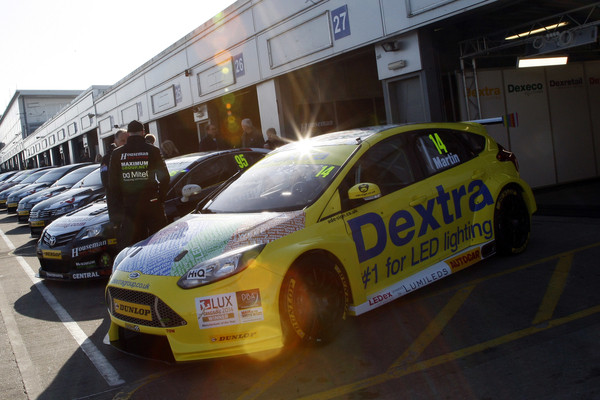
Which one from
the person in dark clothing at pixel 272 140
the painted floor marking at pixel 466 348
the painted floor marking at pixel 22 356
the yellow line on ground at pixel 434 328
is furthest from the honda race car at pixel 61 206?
the painted floor marking at pixel 466 348

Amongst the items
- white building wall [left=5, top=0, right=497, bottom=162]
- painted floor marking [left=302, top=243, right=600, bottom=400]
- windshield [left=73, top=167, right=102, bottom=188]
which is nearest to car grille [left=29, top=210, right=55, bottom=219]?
windshield [left=73, top=167, right=102, bottom=188]

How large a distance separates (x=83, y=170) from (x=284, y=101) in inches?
218

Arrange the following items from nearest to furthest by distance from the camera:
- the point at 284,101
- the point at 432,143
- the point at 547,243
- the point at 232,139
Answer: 1. the point at 432,143
2. the point at 547,243
3. the point at 284,101
4. the point at 232,139

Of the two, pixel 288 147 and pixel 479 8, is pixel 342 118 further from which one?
pixel 288 147

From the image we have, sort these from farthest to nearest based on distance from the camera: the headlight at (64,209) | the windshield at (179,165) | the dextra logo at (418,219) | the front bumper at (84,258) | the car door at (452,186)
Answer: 1. the headlight at (64,209)
2. the windshield at (179,165)
3. the front bumper at (84,258)
4. the car door at (452,186)
5. the dextra logo at (418,219)

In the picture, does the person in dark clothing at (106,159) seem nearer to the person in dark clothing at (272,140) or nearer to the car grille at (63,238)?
the car grille at (63,238)

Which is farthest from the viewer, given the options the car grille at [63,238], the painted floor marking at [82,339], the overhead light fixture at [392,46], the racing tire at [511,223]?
the overhead light fixture at [392,46]

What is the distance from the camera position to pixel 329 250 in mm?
4129

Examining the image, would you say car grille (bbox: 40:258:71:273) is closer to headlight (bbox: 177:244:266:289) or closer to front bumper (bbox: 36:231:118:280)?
front bumper (bbox: 36:231:118:280)

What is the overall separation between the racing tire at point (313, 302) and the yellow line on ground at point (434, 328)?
21.5 inches

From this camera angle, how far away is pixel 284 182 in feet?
15.8

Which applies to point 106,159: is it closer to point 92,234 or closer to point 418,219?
point 92,234

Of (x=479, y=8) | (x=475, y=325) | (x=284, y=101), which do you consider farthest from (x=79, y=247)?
(x=284, y=101)

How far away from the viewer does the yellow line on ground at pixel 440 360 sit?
3418 mm
